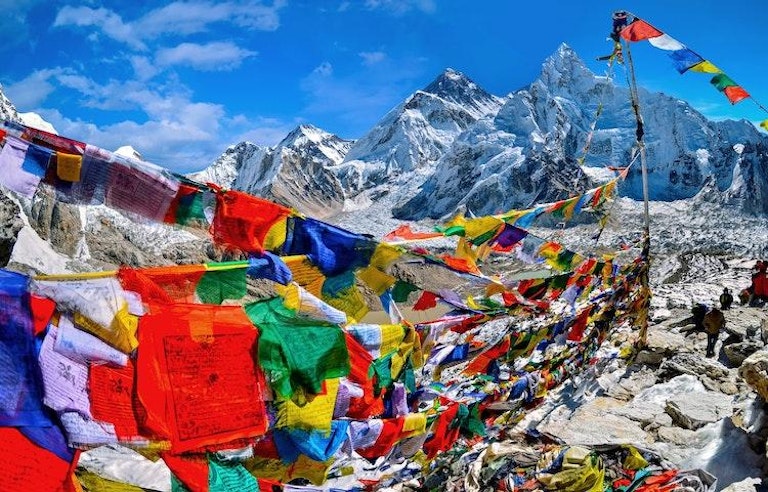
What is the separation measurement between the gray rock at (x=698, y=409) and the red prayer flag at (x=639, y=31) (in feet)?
19.6

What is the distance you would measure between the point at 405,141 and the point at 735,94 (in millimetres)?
161913

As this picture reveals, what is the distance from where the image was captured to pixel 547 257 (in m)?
7.31

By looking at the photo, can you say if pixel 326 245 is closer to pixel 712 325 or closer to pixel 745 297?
pixel 712 325

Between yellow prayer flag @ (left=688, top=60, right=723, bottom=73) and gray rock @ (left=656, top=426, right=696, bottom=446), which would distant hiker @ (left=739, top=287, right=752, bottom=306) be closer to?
yellow prayer flag @ (left=688, top=60, right=723, bottom=73)

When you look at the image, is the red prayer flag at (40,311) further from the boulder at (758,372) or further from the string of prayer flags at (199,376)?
the boulder at (758,372)

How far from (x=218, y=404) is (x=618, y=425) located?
235 inches

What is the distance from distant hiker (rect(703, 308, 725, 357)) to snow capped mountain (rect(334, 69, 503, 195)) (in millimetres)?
149980

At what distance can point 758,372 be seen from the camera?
5.00m

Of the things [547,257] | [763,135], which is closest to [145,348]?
[547,257]

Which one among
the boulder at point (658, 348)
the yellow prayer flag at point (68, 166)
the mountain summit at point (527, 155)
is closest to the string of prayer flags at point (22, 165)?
the yellow prayer flag at point (68, 166)

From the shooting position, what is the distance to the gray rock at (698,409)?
649 cm

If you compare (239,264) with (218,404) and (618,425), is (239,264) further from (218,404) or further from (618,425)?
(618,425)

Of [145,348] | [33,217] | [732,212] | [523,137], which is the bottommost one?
[145,348]

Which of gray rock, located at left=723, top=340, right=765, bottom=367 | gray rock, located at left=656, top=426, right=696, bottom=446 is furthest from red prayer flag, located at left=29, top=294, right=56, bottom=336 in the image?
gray rock, located at left=723, top=340, right=765, bottom=367
